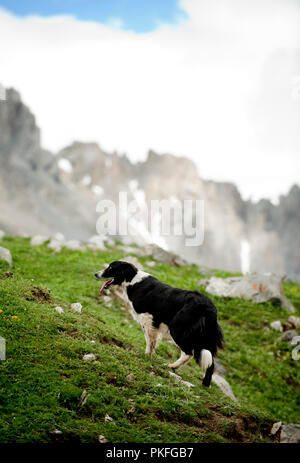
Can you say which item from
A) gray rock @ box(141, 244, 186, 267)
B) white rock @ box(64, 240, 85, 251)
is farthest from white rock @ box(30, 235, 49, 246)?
gray rock @ box(141, 244, 186, 267)

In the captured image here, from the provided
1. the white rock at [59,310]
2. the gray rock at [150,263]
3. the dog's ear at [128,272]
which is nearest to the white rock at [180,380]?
the dog's ear at [128,272]

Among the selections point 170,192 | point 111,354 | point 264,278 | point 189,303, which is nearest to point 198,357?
point 189,303

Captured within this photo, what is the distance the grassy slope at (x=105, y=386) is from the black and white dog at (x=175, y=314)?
0.76 m

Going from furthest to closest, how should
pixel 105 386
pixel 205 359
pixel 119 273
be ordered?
pixel 119 273
pixel 205 359
pixel 105 386

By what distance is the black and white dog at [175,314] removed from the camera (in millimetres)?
9547

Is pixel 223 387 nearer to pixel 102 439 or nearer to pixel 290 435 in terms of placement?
pixel 290 435

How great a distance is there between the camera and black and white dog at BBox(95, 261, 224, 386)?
376 inches

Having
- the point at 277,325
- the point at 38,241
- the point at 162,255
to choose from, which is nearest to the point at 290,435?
the point at 277,325

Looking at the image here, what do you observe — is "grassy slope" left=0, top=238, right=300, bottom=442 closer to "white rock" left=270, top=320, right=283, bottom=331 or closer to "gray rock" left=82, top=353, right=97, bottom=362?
"gray rock" left=82, top=353, right=97, bottom=362

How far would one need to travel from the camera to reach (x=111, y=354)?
9.79m

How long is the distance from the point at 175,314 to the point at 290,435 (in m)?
3.72

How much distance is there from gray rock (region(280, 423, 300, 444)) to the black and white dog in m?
2.21

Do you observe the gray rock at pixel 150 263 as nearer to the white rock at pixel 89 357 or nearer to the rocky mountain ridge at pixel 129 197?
the white rock at pixel 89 357

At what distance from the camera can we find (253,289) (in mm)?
20312
